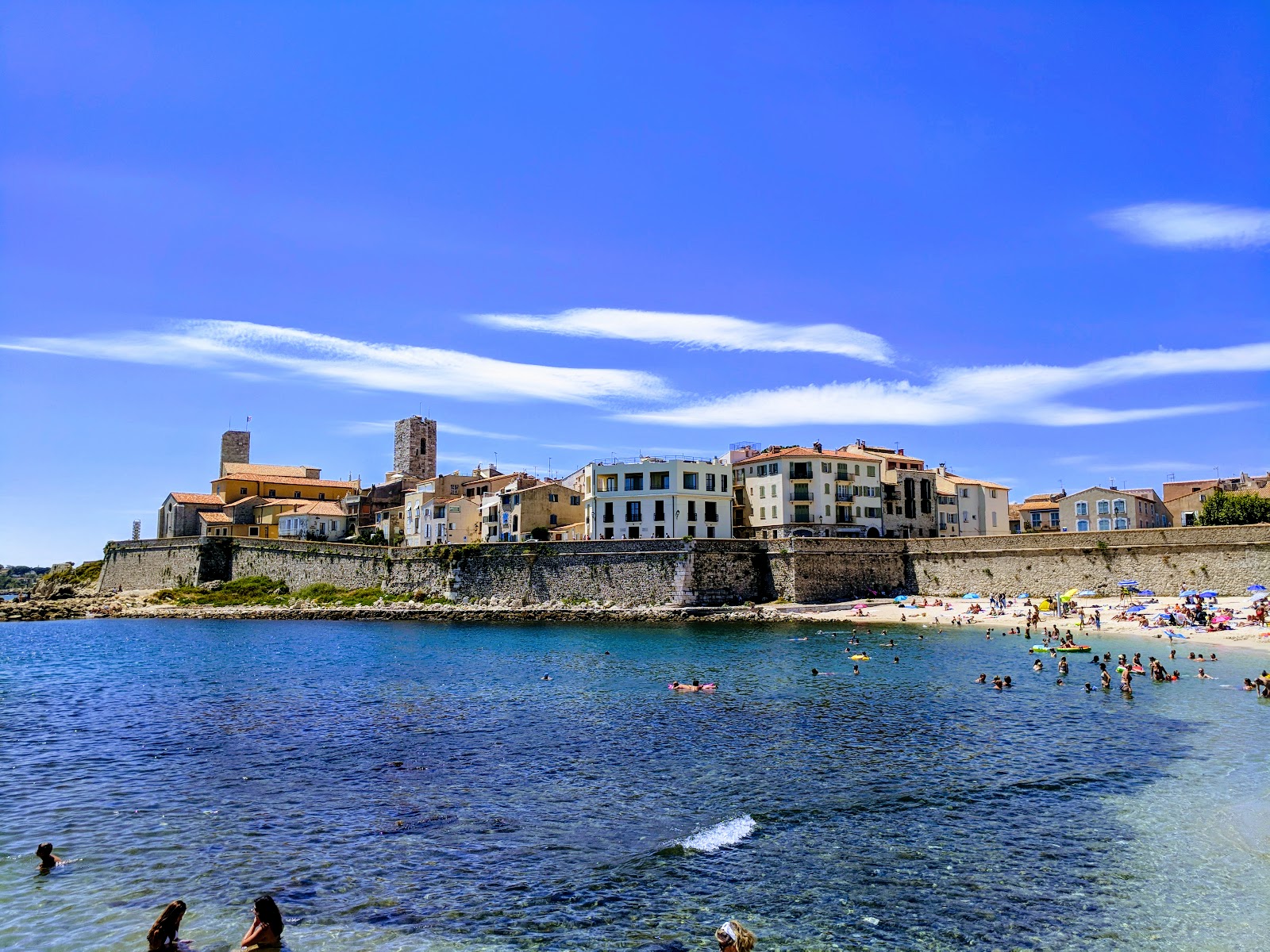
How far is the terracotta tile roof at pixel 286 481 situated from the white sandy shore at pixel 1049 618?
68936 mm

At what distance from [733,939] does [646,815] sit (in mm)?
6910

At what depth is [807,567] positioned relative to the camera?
63.2m

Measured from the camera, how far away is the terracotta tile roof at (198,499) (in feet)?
307

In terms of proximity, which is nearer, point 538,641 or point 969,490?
point 538,641

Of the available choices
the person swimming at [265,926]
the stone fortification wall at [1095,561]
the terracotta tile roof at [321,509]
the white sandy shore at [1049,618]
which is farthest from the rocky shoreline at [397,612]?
the person swimming at [265,926]

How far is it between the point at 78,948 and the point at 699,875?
28.0 ft

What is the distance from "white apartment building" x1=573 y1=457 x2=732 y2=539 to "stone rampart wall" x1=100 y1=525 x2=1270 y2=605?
4696 mm

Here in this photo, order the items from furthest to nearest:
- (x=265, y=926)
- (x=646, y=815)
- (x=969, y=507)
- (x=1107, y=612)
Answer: (x=969, y=507) < (x=1107, y=612) < (x=646, y=815) < (x=265, y=926)

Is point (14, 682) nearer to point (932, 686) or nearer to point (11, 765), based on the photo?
point (11, 765)

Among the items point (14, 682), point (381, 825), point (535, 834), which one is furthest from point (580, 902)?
point (14, 682)

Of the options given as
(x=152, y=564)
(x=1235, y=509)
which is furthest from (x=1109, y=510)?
(x=152, y=564)

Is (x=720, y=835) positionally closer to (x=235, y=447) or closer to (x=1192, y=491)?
(x=1192, y=491)

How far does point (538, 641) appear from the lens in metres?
51.1

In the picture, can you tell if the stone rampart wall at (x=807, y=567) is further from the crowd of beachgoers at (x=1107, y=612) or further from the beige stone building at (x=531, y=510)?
the beige stone building at (x=531, y=510)
